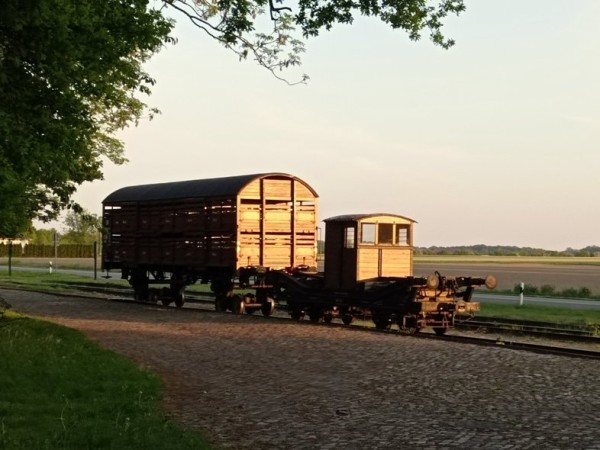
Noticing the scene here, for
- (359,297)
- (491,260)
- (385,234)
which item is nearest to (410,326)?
(359,297)

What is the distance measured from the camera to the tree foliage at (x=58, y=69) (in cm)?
1262

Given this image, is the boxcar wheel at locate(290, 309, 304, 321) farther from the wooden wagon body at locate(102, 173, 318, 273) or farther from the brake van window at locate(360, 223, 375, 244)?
the brake van window at locate(360, 223, 375, 244)

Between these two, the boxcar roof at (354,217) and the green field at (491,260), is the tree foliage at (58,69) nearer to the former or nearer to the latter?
the boxcar roof at (354,217)

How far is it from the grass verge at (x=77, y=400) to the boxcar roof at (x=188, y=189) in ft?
28.6

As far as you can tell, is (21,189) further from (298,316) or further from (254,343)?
(298,316)

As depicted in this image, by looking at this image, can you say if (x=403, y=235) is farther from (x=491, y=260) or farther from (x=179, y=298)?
(x=491, y=260)

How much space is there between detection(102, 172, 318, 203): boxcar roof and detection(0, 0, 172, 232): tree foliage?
6441mm

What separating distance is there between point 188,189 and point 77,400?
1524cm

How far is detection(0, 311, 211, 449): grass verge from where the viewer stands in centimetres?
746

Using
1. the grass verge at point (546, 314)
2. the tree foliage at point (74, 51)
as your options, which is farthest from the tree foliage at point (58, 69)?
the grass verge at point (546, 314)

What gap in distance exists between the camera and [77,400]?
9477 mm

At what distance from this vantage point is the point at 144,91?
1783cm

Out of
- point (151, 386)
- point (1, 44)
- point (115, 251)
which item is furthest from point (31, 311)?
point (151, 386)

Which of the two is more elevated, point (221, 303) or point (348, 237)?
point (348, 237)
